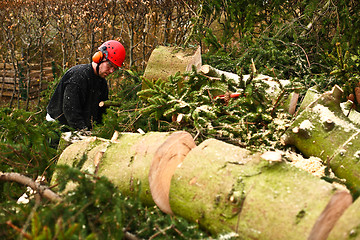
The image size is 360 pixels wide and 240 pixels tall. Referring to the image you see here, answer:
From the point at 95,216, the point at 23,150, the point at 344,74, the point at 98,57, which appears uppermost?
the point at 344,74

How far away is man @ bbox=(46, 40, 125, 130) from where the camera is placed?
3732mm

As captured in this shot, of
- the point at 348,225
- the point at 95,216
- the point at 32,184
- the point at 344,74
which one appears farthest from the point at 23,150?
the point at 344,74

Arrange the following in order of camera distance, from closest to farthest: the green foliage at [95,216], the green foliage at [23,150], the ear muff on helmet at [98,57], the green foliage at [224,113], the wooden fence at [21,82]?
the green foliage at [95,216] → the green foliage at [23,150] → the green foliage at [224,113] → the ear muff on helmet at [98,57] → the wooden fence at [21,82]

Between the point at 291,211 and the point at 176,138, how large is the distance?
93 cm

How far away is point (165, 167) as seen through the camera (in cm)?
221

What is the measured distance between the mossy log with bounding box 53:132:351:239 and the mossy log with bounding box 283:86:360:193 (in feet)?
2.71

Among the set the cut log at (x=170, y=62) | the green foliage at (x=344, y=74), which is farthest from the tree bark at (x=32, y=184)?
the green foliage at (x=344, y=74)

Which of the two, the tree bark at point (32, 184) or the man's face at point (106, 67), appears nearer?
the tree bark at point (32, 184)

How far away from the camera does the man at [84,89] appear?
12.2ft

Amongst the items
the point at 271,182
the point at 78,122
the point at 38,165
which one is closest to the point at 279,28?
the point at 78,122

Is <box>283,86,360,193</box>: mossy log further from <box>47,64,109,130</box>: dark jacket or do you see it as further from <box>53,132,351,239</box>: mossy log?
<box>47,64,109,130</box>: dark jacket

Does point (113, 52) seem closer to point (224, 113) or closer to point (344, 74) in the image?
point (224, 113)

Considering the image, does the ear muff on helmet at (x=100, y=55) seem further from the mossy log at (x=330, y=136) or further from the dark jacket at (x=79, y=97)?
the mossy log at (x=330, y=136)

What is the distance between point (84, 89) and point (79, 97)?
114mm
